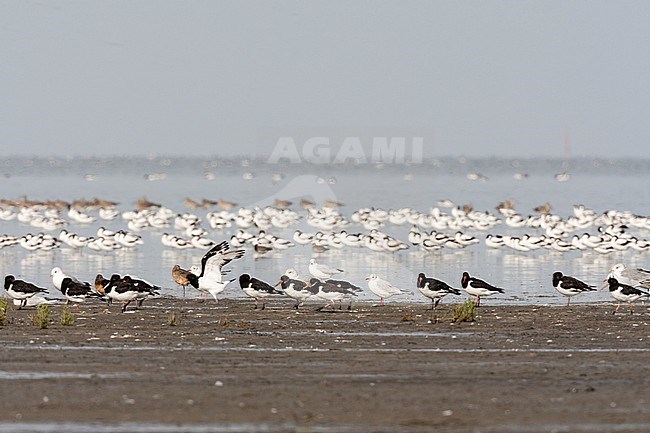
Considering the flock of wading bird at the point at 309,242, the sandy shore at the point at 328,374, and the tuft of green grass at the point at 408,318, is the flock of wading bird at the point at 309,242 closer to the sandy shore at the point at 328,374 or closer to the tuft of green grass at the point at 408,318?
the sandy shore at the point at 328,374

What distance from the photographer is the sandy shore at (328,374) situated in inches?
340

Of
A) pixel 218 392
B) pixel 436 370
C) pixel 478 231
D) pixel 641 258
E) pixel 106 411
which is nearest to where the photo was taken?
pixel 106 411

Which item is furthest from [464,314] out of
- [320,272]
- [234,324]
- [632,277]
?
[320,272]

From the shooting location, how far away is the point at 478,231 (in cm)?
4053

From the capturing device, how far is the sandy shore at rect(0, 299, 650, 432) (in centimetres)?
865

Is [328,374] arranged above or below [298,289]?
above

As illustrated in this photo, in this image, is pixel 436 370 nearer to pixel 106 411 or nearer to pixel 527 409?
pixel 527 409

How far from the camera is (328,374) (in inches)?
413

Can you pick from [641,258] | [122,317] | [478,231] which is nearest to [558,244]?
[641,258]

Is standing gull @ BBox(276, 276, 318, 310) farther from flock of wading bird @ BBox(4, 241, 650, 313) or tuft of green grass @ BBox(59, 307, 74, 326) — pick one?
tuft of green grass @ BBox(59, 307, 74, 326)

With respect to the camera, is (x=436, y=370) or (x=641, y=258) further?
(x=641, y=258)

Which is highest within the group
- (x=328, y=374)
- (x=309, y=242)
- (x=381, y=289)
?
(x=328, y=374)

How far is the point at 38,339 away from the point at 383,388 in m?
4.78

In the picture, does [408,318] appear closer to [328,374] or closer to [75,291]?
[328,374]
